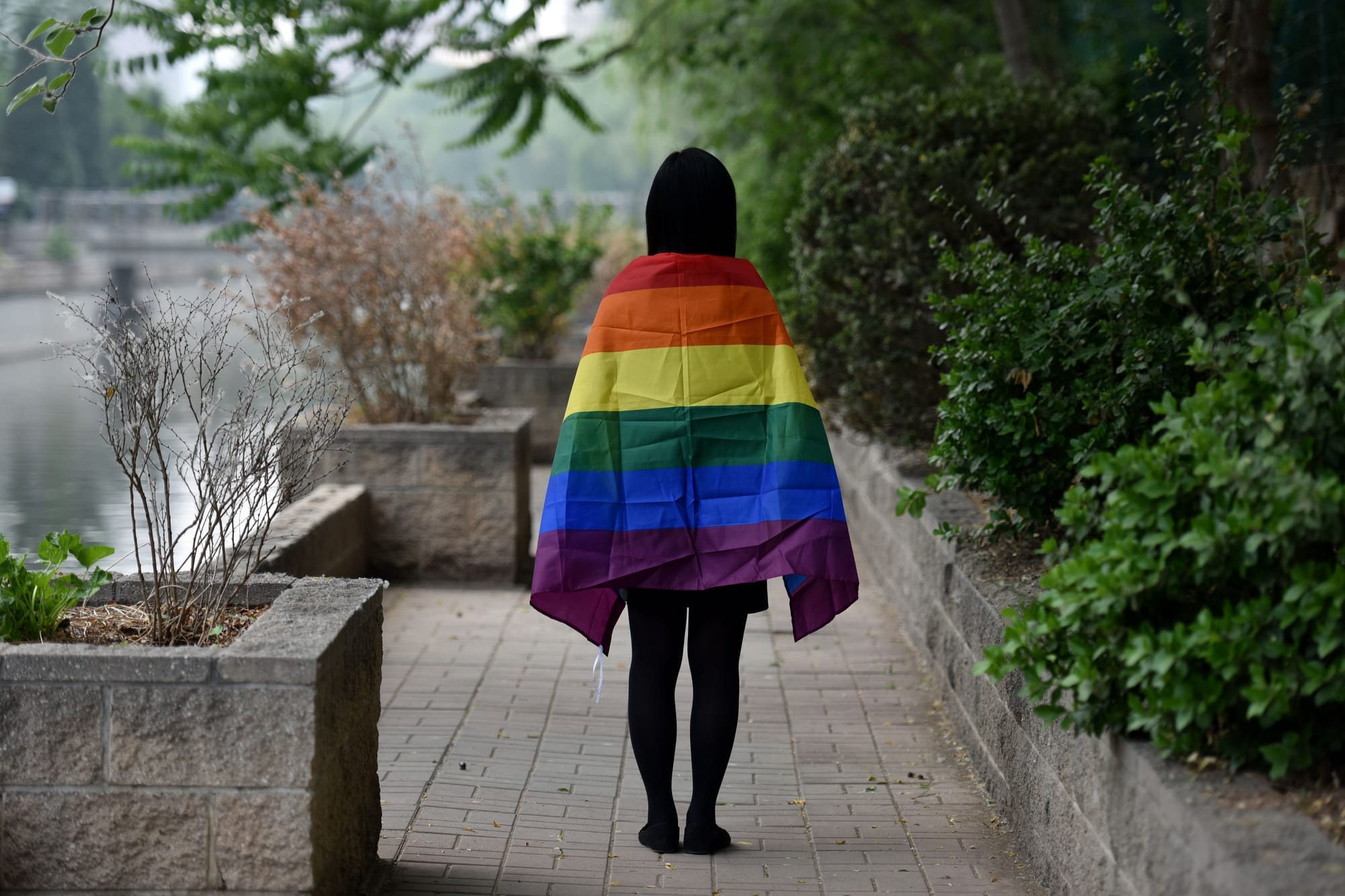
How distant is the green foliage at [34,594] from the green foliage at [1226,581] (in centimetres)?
221

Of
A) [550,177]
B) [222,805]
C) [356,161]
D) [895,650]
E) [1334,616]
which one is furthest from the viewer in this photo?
[550,177]

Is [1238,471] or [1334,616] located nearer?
[1334,616]

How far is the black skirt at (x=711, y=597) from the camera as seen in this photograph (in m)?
3.63

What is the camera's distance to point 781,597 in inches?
284

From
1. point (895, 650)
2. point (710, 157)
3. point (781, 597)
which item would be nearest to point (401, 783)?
point (710, 157)

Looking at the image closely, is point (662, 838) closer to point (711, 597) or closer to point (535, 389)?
point (711, 597)

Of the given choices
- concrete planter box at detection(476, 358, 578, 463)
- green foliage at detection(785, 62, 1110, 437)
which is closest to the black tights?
green foliage at detection(785, 62, 1110, 437)

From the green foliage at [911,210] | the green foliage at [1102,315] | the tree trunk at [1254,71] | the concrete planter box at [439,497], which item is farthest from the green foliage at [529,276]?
the green foliage at [1102,315]

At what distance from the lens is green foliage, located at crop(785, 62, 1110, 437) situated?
6.60 meters

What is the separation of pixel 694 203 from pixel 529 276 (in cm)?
887

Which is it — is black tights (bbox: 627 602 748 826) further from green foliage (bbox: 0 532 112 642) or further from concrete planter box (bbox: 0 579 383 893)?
green foliage (bbox: 0 532 112 642)

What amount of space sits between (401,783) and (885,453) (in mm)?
3714

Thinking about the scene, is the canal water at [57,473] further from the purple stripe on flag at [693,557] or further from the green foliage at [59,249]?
the green foliage at [59,249]

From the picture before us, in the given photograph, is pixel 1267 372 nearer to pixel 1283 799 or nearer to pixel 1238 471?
pixel 1238 471
